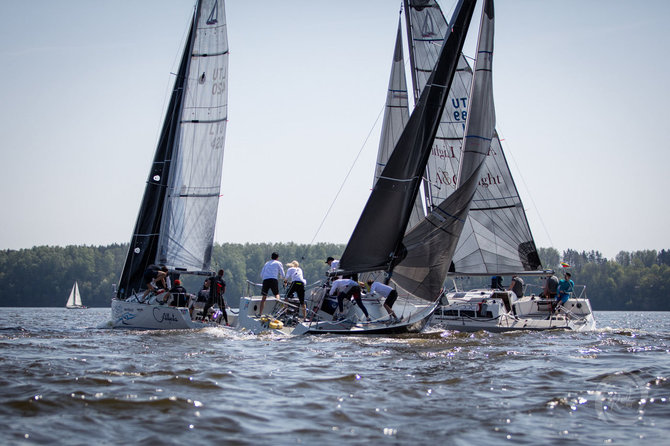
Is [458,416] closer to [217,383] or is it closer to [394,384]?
[394,384]

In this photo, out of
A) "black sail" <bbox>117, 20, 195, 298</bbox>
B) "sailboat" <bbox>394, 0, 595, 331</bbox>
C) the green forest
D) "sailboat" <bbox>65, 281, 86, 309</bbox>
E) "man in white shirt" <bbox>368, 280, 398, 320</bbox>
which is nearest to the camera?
"man in white shirt" <bbox>368, 280, 398, 320</bbox>

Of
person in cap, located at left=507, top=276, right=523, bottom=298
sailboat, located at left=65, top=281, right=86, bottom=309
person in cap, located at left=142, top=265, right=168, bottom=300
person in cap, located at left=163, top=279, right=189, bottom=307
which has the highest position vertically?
person in cap, located at left=507, top=276, right=523, bottom=298

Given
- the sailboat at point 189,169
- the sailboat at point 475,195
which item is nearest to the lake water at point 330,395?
the sailboat at point 475,195

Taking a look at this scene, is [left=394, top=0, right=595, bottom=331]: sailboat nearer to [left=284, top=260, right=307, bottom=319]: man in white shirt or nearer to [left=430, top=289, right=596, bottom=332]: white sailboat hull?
[left=430, top=289, right=596, bottom=332]: white sailboat hull

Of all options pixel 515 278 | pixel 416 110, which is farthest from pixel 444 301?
pixel 515 278

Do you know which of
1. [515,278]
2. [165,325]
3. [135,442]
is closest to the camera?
[135,442]

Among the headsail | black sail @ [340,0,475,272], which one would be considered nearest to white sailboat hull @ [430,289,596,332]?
the headsail

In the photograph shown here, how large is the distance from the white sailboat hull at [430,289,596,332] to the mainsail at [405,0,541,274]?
7.62 feet

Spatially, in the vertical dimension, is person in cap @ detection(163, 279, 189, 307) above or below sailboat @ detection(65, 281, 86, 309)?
above

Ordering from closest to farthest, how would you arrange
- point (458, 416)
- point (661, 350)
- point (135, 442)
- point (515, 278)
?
point (135, 442) < point (458, 416) < point (661, 350) < point (515, 278)

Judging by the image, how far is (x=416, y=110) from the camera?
617 inches

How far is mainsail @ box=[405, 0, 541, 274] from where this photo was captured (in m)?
22.2

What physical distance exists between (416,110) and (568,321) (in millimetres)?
7419

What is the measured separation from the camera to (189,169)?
22719mm
